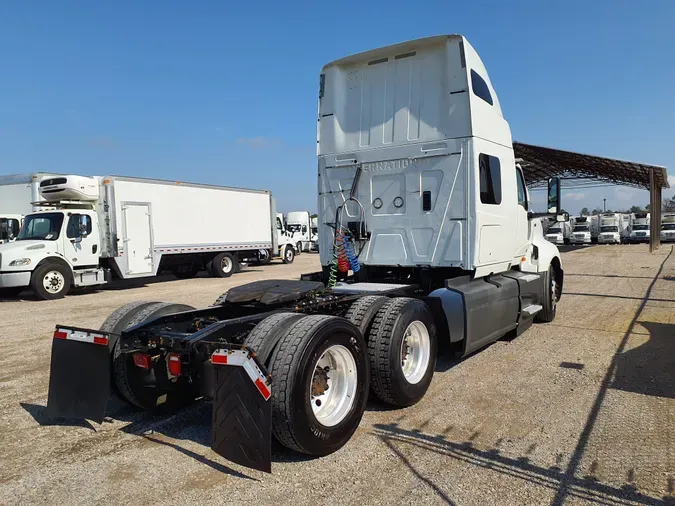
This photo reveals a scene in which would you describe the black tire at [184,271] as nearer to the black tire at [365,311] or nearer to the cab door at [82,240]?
the cab door at [82,240]

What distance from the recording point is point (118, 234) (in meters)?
15.2

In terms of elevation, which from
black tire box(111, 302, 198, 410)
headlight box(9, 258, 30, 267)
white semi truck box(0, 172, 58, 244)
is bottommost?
black tire box(111, 302, 198, 410)

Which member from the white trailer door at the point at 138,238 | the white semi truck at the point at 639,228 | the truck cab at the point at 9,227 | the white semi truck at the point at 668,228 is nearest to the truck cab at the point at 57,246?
the white trailer door at the point at 138,238

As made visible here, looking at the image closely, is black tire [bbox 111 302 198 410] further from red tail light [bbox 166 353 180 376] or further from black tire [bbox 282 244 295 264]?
black tire [bbox 282 244 295 264]

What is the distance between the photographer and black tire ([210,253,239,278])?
19.7 meters

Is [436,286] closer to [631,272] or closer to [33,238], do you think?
[33,238]

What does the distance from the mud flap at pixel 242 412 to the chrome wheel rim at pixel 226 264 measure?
55.6 ft

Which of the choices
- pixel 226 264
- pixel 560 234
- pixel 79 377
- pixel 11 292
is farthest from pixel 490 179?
pixel 560 234

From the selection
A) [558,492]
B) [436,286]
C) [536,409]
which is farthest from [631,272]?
[558,492]

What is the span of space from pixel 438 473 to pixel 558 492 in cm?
77

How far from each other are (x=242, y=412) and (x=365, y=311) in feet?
5.82

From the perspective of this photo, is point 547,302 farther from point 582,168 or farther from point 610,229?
point 610,229

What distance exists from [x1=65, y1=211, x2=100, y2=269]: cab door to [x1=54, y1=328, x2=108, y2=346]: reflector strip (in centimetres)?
1122

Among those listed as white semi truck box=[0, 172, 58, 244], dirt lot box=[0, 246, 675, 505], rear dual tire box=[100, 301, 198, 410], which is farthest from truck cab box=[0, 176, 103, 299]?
rear dual tire box=[100, 301, 198, 410]
